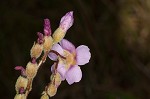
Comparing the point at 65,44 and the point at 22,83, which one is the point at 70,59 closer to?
the point at 65,44

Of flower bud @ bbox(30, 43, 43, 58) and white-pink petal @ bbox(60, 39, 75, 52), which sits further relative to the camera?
white-pink petal @ bbox(60, 39, 75, 52)

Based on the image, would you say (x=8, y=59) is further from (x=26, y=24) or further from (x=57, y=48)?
(x=57, y=48)

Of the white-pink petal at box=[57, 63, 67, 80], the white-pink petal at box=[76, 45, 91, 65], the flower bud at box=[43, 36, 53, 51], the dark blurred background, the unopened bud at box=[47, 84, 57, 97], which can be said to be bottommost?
the unopened bud at box=[47, 84, 57, 97]

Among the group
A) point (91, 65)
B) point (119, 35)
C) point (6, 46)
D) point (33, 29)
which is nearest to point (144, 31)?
point (119, 35)

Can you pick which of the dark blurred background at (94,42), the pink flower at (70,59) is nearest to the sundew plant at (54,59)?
the pink flower at (70,59)

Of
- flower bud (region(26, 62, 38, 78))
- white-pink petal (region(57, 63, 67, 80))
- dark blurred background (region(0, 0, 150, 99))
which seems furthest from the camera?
dark blurred background (region(0, 0, 150, 99))

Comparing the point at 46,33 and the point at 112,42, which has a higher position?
the point at 112,42

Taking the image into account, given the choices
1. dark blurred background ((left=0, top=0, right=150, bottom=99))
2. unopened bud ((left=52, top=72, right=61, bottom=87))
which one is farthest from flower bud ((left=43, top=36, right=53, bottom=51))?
dark blurred background ((left=0, top=0, right=150, bottom=99))

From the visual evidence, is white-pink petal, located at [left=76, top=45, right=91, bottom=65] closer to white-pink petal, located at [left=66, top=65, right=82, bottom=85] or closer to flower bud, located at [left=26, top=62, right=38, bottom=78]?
white-pink petal, located at [left=66, top=65, right=82, bottom=85]
